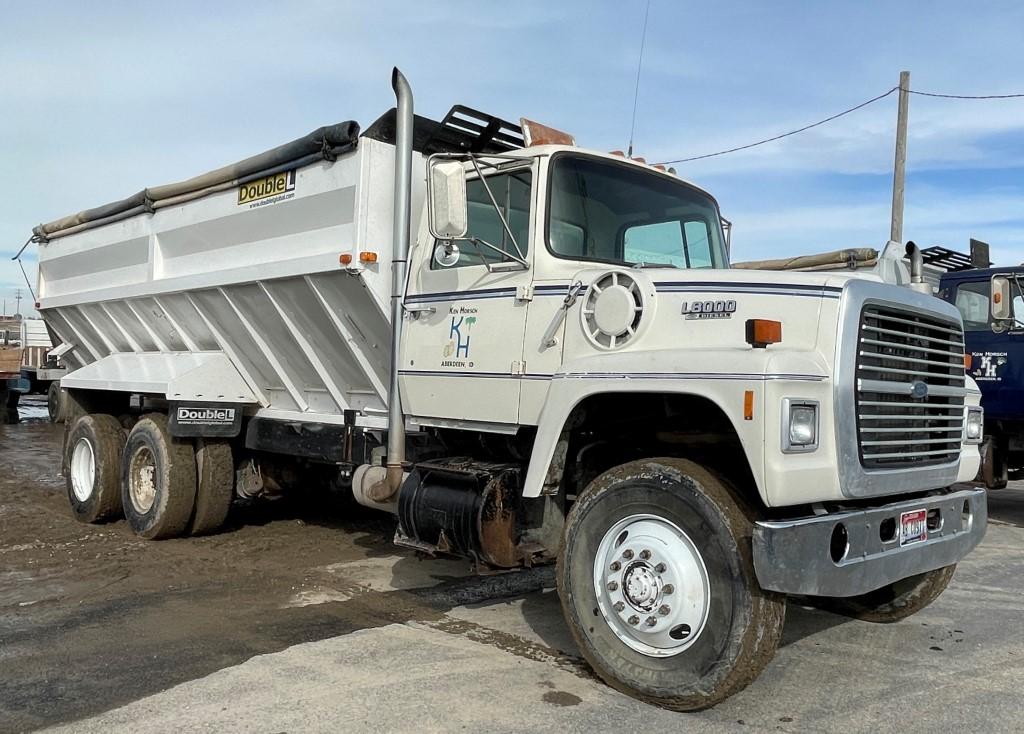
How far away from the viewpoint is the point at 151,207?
25.2ft

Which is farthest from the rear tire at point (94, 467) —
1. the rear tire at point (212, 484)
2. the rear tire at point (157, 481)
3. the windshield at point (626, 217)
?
the windshield at point (626, 217)

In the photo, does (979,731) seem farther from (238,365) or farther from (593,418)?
(238,365)

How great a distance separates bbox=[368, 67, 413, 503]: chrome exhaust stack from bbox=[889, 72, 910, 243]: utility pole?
39.1 ft

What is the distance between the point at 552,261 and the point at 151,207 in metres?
4.63

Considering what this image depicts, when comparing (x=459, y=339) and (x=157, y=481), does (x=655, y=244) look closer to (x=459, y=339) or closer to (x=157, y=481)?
(x=459, y=339)

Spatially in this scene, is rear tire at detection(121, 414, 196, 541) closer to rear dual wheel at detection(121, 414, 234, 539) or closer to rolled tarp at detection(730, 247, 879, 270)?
rear dual wheel at detection(121, 414, 234, 539)

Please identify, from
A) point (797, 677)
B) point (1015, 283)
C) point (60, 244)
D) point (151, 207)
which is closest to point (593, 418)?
point (797, 677)

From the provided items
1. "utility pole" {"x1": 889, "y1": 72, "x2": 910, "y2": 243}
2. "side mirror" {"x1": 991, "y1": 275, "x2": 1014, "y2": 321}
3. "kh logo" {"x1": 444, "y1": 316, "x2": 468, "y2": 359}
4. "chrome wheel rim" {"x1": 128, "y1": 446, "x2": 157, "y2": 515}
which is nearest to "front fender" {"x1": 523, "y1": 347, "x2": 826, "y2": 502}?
"kh logo" {"x1": 444, "y1": 316, "x2": 468, "y2": 359}

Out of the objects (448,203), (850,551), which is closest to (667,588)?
(850,551)

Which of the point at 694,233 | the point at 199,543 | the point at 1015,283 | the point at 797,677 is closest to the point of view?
the point at 797,677

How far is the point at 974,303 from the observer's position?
9125mm

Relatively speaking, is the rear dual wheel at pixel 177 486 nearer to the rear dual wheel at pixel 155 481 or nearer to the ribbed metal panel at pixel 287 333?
the rear dual wheel at pixel 155 481

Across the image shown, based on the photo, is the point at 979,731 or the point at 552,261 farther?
the point at 552,261

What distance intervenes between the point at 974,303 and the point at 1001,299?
0.78 metres
